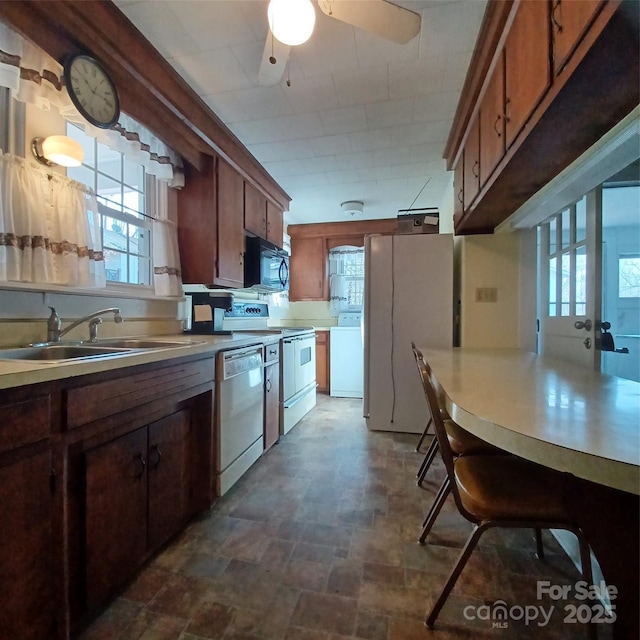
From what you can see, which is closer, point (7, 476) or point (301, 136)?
point (7, 476)

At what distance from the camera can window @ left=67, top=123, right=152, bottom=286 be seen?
1977 mm

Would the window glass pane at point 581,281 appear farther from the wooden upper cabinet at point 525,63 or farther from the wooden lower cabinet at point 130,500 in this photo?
the wooden lower cabinet at point 130,500

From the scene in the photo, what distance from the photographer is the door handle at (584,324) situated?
172 cm

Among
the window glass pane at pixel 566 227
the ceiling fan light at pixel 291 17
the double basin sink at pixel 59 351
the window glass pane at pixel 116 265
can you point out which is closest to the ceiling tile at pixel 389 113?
the ceiling fan light at pixel 291 17

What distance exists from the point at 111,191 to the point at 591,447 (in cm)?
259

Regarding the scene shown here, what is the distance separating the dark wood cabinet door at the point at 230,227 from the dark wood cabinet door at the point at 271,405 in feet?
2.69

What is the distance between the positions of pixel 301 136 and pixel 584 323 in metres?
2.19

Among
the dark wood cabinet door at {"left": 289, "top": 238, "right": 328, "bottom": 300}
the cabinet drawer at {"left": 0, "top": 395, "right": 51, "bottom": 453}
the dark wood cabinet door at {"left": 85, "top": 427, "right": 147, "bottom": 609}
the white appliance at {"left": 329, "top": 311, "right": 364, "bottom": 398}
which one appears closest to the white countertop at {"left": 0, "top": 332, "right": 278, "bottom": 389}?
the cabinet drawer at {"left": 0, "top": 395, "right": 51, "bottom": 453}

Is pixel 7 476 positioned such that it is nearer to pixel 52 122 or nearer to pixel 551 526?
pixel 551 526

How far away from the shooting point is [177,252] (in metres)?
2.52

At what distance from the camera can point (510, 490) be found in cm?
112

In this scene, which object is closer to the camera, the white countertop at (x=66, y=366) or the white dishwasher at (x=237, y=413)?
the white countertop at (x=66, y=366)

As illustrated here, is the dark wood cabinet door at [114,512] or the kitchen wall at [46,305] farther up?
the kitchen wall at [46,305]

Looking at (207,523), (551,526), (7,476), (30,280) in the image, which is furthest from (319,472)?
(30,280)
